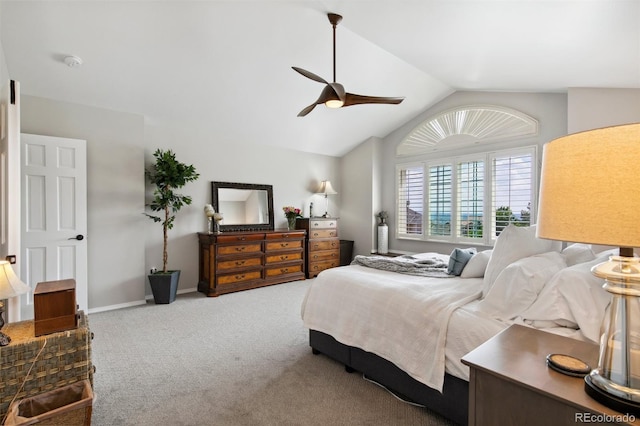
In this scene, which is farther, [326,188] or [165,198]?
[326,188]

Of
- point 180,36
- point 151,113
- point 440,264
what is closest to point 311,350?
point 440,264

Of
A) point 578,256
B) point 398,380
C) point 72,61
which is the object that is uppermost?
point 72,61

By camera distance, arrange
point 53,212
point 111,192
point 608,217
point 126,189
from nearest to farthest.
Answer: point 608,217
point 53,212
point 111,192
point 126,189

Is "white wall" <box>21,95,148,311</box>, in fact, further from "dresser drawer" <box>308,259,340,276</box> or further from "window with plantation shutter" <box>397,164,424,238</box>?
"window with plantation shutter" <box>397,164,424,238</box>

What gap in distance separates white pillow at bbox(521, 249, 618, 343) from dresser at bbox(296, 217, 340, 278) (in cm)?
412

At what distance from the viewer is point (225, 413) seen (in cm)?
188

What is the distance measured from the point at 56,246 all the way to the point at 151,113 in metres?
1.92

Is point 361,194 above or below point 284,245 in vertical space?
above

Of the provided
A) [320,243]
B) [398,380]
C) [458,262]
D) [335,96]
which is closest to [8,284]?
[398,380]

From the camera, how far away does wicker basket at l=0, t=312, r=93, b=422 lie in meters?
1.55

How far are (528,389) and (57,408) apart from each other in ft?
7.02

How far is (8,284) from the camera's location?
1.52 m

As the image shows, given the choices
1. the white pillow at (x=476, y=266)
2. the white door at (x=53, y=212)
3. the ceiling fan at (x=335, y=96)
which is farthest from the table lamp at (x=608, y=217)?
the white door at (x=53, y=212)

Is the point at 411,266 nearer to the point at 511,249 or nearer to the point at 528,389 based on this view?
the point at 511,249
